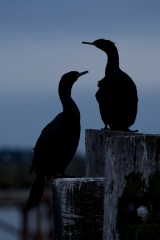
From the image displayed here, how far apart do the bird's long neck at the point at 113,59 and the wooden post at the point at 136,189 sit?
5.09 metres

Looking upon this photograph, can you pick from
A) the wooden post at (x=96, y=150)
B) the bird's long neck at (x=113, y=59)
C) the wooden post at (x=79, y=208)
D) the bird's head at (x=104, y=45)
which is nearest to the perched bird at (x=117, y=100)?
the bird's long neck at (x=113, y=59)

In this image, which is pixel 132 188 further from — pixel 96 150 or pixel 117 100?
pixel 117 100

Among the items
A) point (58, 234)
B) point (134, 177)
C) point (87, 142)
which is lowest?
point (58, 234)

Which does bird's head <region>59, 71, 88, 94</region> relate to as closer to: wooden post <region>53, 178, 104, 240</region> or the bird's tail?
the bird's tail

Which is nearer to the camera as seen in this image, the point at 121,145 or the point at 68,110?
the point at 121,145

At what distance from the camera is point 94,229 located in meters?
3.18

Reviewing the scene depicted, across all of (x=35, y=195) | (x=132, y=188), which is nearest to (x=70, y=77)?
(x=35, y=195)

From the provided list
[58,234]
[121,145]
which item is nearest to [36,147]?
[58,234]

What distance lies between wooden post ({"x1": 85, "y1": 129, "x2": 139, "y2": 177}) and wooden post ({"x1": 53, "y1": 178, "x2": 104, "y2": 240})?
75cm

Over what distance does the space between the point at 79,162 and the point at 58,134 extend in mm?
23064

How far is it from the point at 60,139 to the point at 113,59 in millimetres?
1382

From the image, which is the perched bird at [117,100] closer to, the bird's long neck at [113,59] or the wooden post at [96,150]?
the bird's long neck at [113,59]

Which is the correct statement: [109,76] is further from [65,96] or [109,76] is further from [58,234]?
[58,234]

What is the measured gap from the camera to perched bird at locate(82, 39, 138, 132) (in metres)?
7.40
